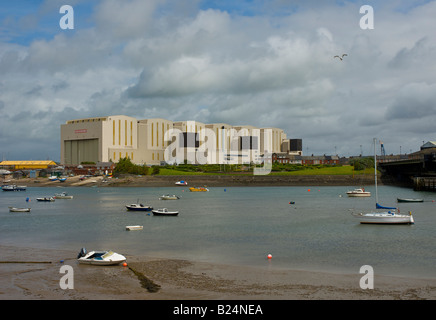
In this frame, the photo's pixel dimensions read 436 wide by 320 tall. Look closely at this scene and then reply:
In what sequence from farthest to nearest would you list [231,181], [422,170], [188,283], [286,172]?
1. [286,172]
2. [231,181]
3. [422,170]
4. [188,283]

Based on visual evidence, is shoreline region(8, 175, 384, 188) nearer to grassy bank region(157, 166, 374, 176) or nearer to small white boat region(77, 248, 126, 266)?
grassy bank region(157, 166, 374, 176)

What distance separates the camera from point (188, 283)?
22.4 m

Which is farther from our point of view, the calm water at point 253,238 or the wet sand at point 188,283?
the calm water at point 253,238

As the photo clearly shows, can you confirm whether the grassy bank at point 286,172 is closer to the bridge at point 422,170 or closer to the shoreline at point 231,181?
the shoreline at point 231,181

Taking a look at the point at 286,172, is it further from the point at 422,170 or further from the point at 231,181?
the point at 422,170

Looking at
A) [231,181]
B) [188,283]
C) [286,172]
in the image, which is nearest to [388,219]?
[188,283]

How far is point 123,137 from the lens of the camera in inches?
7697

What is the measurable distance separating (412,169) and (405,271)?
11480cm

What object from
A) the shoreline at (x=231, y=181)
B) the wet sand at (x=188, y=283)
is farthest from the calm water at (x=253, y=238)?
the shoreline at (x=231, y=181)

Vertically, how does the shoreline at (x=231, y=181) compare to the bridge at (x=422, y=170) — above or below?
below

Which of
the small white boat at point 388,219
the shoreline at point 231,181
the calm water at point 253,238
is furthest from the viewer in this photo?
the shoreline at point 231,181

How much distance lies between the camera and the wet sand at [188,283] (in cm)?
2023

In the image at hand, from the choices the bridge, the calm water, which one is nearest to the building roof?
the bridge
